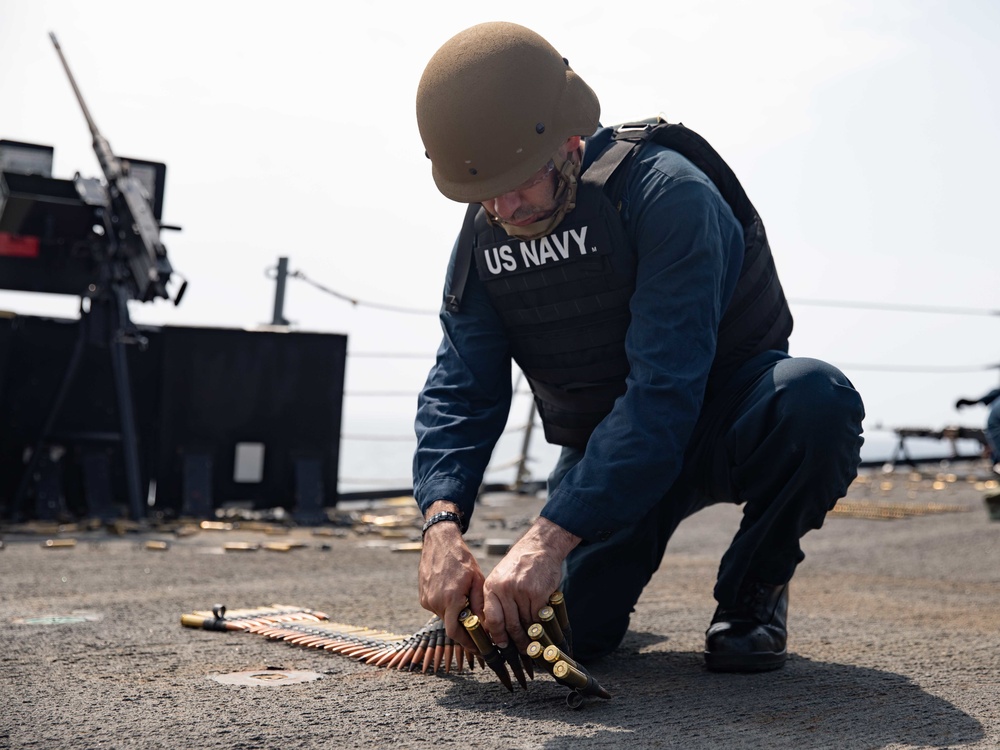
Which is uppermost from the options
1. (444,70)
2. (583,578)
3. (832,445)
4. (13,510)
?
(444,70)

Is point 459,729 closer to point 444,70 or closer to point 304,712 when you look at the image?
point 304,712

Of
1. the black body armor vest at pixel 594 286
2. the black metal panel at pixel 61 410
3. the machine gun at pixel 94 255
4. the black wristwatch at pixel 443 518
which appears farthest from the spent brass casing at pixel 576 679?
the black metal panel at pixel 61 410

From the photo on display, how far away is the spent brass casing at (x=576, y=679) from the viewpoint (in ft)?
6.24

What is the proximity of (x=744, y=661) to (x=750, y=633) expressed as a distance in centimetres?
6

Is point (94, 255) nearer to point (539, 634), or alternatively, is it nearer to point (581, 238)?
point (581, 238)

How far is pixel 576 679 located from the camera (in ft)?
6.33

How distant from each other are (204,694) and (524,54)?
1.42 meters

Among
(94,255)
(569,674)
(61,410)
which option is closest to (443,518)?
(569,674)

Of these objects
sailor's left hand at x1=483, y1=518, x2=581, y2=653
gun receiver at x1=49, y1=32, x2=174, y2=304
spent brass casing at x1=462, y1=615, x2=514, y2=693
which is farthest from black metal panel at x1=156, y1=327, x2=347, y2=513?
sailor's left hand at x1=483, y1=518, x2=581, y2=653

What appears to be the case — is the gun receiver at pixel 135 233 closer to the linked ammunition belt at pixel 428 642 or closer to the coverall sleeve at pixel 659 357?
the linked ammunition belt at pixel 428 642

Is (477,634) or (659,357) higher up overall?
(659,357)

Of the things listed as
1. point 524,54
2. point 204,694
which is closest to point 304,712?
point 204,694

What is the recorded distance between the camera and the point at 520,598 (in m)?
1.92

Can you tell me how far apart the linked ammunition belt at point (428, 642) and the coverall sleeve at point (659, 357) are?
0.21 meters
